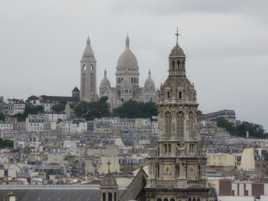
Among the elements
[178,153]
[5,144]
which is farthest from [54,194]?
[5,144]

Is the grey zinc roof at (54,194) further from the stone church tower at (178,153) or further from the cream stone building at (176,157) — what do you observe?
the stone church tower at (178,153)

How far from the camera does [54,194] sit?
6338cm

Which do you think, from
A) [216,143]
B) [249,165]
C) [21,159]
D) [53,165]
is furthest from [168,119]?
[216,143]

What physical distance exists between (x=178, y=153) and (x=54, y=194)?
5988 mm

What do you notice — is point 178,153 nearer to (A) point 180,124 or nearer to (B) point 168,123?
(A) point 180,124

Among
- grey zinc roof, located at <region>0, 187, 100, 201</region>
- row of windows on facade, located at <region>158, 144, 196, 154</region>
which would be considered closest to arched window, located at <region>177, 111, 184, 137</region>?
row of windows on facade, located at <region>158, 144, 196, 154</region>

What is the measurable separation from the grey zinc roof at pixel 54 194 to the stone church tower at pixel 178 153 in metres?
3.75

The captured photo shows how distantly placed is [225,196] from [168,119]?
27.1 metres

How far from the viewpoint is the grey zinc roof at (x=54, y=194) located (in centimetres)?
6276

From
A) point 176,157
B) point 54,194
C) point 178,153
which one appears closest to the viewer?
point 176,157

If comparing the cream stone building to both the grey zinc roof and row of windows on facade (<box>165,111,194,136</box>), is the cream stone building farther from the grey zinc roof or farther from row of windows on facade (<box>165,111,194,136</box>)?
the grey zinc roof

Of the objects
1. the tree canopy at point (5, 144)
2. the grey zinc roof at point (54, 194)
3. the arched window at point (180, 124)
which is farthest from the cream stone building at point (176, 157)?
the tree canopy at point (5, 144)

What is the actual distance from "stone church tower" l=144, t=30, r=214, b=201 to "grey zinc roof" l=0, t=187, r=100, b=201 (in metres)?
3.75

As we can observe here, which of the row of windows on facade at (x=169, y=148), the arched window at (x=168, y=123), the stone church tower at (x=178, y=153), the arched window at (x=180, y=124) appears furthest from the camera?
the arched window at (x=168, y=123)
